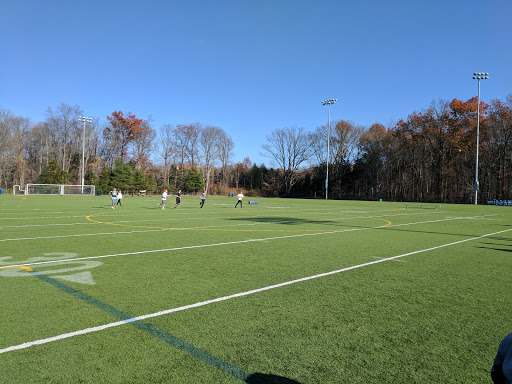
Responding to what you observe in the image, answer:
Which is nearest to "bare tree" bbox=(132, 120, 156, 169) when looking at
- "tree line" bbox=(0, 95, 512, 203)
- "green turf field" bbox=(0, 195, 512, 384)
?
"tree line" bbox=(0, 95, 512, 203)

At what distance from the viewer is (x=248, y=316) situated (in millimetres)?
4473

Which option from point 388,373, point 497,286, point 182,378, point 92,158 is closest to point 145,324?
point 182,378

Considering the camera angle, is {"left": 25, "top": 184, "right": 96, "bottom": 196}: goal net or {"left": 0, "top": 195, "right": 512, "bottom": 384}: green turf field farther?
{"left": 25, "top": 184, "right": 96, "bottom": 196}: goal net

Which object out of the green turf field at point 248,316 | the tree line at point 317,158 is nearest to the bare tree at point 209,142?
the tree line at point 317,158

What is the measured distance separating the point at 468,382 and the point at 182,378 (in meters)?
2.55

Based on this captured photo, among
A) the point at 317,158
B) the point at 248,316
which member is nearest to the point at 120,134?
the point at 317,158

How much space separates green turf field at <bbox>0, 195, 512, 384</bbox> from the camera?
→ 317 centimetres

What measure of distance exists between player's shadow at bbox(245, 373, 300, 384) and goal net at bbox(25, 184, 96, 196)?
6561 centimetres

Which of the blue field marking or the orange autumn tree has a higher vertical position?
the orange autumn tree

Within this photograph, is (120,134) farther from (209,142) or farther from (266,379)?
(266,379)

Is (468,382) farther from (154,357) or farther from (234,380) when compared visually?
(154,357)

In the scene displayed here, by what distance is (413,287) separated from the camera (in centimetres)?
596

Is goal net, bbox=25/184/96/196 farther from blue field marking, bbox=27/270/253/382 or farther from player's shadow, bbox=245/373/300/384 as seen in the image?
player's shadow, bbox=245/373/300/384

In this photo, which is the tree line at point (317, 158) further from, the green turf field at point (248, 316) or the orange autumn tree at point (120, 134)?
the green turf field at point (248, 316)
